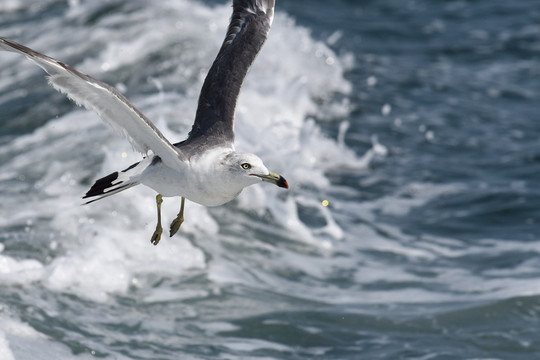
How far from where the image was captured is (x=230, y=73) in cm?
727

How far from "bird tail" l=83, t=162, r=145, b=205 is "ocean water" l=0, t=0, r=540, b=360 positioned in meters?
1.81

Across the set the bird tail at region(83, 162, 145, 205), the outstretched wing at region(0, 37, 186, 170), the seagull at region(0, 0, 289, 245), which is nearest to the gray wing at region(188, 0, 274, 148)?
the seagull at region(0, 0, 289, 245)

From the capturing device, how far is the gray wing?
22.7ft

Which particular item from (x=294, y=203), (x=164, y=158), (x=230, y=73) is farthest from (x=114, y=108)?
(x=294, y=203)

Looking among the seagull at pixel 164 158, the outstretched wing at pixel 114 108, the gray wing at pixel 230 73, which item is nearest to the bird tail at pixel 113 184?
the seagull at pixel 164 158

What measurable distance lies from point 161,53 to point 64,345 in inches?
315

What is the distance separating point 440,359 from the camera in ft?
25.9

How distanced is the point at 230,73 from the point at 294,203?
4.35m

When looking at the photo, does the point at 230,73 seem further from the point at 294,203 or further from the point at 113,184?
the point at 294,203

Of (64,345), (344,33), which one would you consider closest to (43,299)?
(64,345)

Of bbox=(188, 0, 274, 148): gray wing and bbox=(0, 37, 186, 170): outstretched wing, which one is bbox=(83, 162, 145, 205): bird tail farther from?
bbox=(188, 0, 274, 148): gray wing

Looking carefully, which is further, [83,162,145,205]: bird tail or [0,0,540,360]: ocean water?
[0,0,540,360]: ocean water

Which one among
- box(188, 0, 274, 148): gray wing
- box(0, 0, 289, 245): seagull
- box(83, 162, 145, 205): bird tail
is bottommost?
box(83, 162, 145, 205): bird tail

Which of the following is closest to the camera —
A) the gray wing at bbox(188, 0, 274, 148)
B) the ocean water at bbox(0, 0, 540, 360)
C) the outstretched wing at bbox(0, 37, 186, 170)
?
the outstretched wing at bbox(0, 37, 186, 170)
